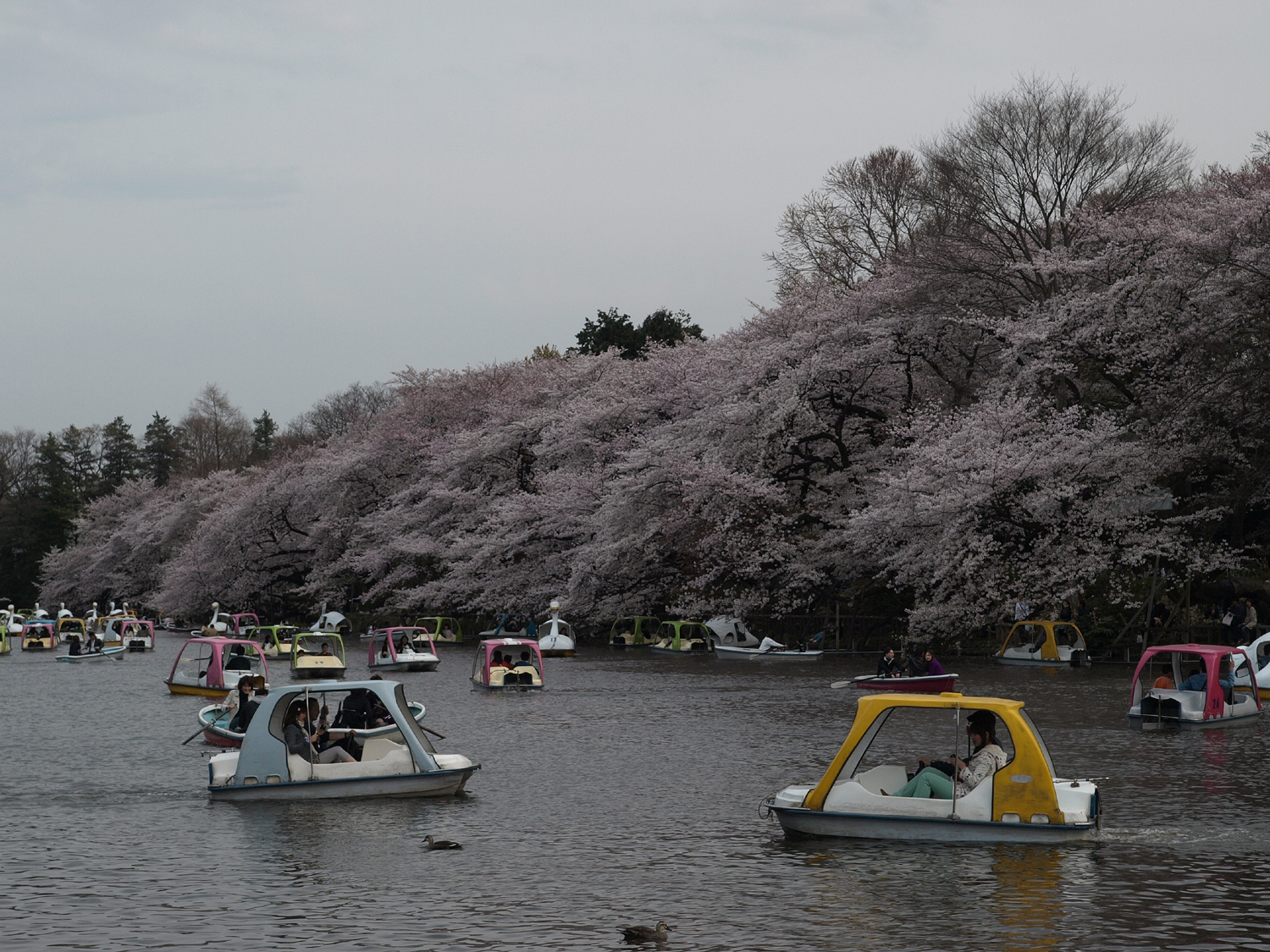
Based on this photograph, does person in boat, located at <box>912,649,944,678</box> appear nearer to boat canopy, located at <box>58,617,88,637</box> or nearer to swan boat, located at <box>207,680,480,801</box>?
swan boat, located at <box>207,680,480,801</box>

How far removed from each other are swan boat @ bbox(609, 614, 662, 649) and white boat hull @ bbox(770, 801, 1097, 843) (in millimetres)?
45309

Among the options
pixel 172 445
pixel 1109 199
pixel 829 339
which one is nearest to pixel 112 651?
pixel 829 339

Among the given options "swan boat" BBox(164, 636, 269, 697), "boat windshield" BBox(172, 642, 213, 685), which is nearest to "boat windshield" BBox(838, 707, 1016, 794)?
"swan boat" BBox(164, 636, 269, 697)

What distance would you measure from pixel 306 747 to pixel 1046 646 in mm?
28447

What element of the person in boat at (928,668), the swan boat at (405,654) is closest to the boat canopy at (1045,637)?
the person in boat at (928,668)

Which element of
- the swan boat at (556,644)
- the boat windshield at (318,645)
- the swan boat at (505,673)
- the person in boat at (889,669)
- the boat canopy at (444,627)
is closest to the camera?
the person in boat at (889,669)

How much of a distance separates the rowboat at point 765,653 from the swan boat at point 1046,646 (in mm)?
7612

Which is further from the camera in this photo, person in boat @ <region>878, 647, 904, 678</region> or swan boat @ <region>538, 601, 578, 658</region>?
swan boat @ <region>538, 601, 578, 658</region>

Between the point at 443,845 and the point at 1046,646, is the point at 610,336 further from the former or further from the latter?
the point at 443,845

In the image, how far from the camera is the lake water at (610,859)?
42.3ft

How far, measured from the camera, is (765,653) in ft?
171

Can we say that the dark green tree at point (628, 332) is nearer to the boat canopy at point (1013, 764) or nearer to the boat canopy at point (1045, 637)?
the boat canopy at point (1045, 637)

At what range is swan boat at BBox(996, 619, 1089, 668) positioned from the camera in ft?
140

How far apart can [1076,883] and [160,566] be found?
322ft
